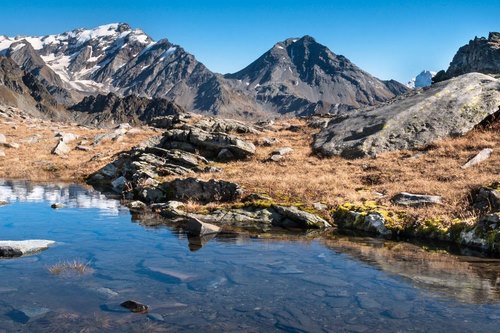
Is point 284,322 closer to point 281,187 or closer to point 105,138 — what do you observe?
point 281,187

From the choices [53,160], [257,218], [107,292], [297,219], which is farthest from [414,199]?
[53,160]

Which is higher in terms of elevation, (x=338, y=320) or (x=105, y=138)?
(x=105, y=138)

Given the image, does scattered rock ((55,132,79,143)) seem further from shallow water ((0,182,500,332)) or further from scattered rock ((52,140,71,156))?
shallow water ((0,182,500,332))

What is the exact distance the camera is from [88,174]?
44.0 m

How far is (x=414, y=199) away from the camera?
21.8 m

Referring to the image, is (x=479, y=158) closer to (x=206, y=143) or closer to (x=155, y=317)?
(x=206, y=143)

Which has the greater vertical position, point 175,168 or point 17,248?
point 175,168

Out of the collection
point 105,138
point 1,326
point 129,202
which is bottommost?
point 1,326

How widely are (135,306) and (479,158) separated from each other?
2450 centimetres

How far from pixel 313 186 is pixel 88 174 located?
86.7ft

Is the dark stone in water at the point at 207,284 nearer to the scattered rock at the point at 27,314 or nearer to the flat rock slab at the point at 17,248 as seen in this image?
the scattered rock at the point at 27,314

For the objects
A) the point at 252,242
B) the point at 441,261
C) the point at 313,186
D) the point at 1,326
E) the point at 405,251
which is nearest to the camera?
the point at 1,326

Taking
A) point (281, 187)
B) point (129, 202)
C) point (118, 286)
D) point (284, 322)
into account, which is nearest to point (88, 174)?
point (129, 202)

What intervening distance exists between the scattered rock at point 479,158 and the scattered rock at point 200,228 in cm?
1627
